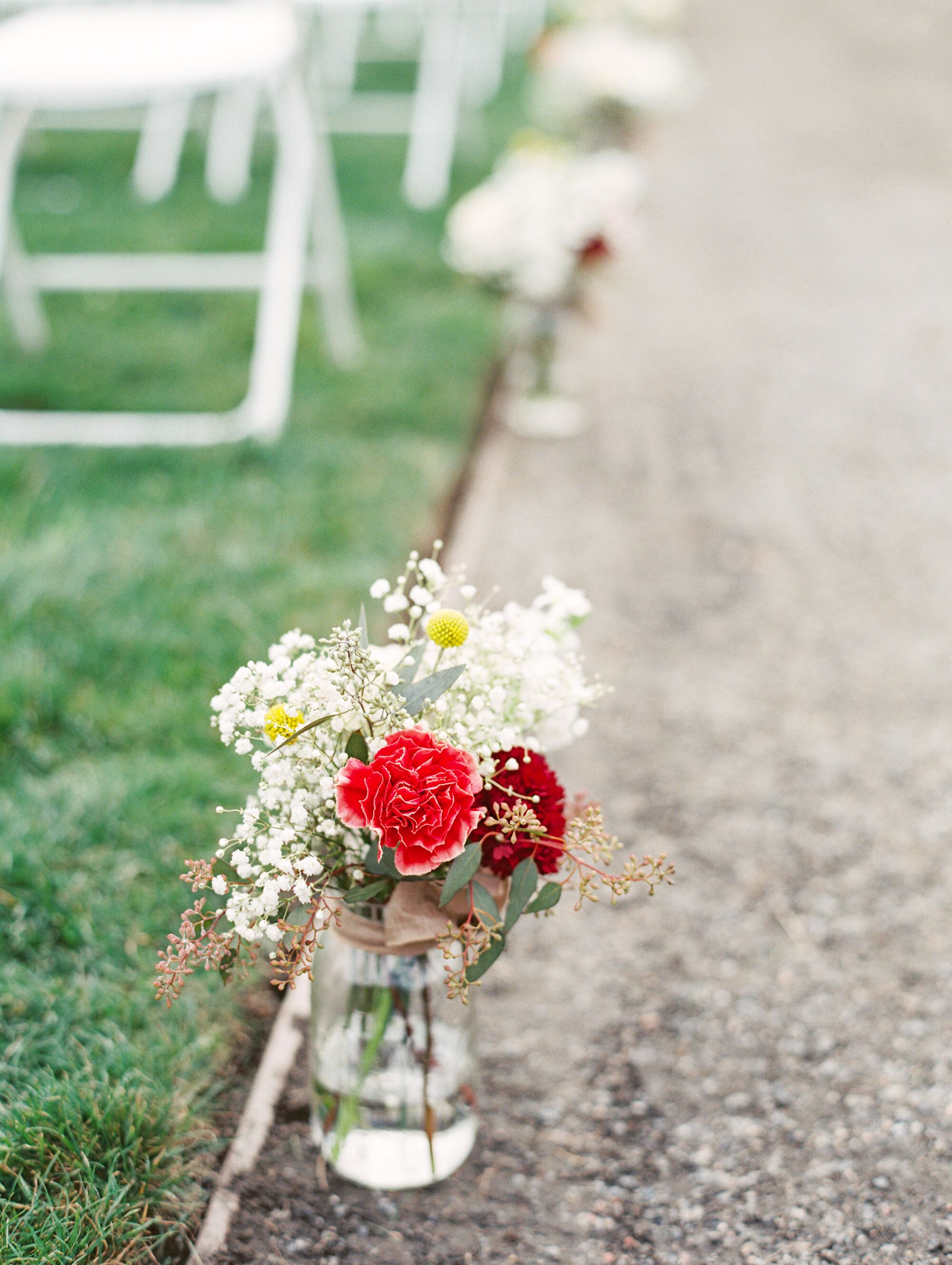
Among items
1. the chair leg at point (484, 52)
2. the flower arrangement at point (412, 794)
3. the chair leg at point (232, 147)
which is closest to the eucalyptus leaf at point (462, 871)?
the flower arrangement at point (412, 794)

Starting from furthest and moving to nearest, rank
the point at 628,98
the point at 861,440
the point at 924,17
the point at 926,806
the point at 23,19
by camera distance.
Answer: the point at 924,17, the point at 628,98, the point at 861,440, the point at 23,19, the point at 926,806

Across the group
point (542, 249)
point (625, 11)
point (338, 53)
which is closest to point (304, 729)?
point (542, 249)

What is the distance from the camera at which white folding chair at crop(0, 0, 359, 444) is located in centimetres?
236

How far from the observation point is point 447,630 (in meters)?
1.01

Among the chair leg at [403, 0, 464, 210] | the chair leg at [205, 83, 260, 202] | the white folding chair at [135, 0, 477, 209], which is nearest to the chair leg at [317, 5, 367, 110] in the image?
the white folding chair at [135, 0, 477, 209]

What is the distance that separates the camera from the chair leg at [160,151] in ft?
14.5

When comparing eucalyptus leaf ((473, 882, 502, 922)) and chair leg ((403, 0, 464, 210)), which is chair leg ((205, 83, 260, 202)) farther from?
eucalyptus leaf ((473, 882, 502, 922))

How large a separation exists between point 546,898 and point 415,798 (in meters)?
0.21

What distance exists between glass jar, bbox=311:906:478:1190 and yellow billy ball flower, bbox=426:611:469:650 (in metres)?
0.34

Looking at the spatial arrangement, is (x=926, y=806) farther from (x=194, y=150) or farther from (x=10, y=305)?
(x=194, y=150)

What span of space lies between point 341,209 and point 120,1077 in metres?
3.65

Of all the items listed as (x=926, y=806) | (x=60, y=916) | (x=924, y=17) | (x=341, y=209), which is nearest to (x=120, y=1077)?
(x=60, y=916)

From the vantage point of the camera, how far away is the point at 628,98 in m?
4.75

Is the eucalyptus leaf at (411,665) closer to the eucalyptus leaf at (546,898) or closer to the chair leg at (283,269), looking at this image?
the eucalyptus leaf at (546,898)
